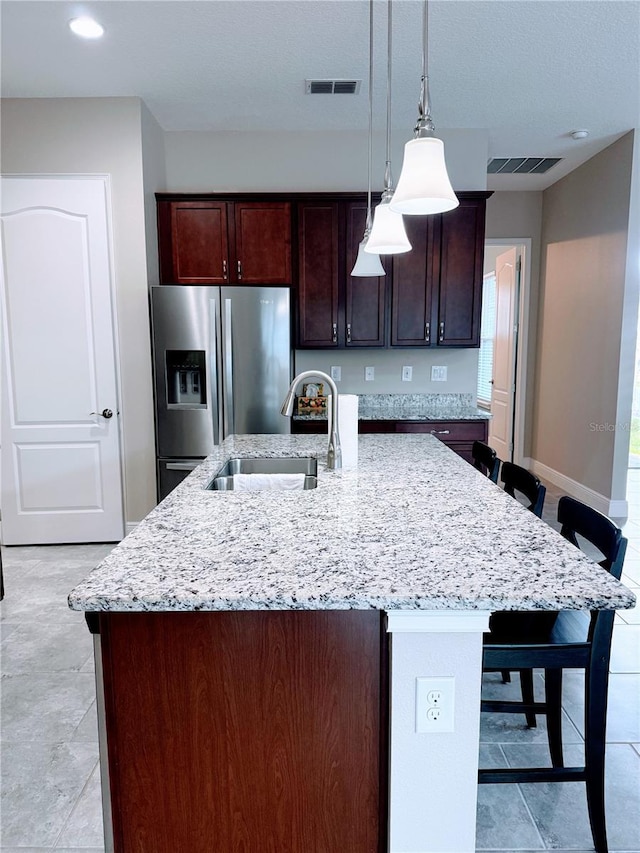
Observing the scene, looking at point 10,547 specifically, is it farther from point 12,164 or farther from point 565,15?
point 565,15

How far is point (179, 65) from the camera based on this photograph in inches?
127

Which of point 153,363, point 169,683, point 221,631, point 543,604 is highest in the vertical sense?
point 153,363

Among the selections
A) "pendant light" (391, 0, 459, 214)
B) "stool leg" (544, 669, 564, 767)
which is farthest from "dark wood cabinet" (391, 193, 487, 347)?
"stool leg" (544, 669, 564, 767)

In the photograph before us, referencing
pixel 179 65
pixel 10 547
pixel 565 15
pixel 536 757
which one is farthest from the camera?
pixel 10 547

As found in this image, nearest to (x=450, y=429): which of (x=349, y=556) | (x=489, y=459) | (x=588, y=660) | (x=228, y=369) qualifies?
(x=489, y=459)

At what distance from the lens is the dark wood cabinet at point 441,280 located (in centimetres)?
402

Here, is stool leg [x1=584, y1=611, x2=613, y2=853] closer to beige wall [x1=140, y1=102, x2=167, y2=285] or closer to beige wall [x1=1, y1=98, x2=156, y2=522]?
beige wall [x1=1, y1=98, x2=156, y2=522]

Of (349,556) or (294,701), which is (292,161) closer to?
(349,556)

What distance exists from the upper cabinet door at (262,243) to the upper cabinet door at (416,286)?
32.0 inches

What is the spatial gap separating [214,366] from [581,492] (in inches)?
132

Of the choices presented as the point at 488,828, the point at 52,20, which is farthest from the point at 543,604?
the point at 52,20

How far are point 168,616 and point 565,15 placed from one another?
323cm

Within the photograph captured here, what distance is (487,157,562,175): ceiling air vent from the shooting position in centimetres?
483

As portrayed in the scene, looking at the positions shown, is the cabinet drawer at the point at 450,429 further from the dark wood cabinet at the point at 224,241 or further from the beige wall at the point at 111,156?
the beige wall at the point at 111,156
